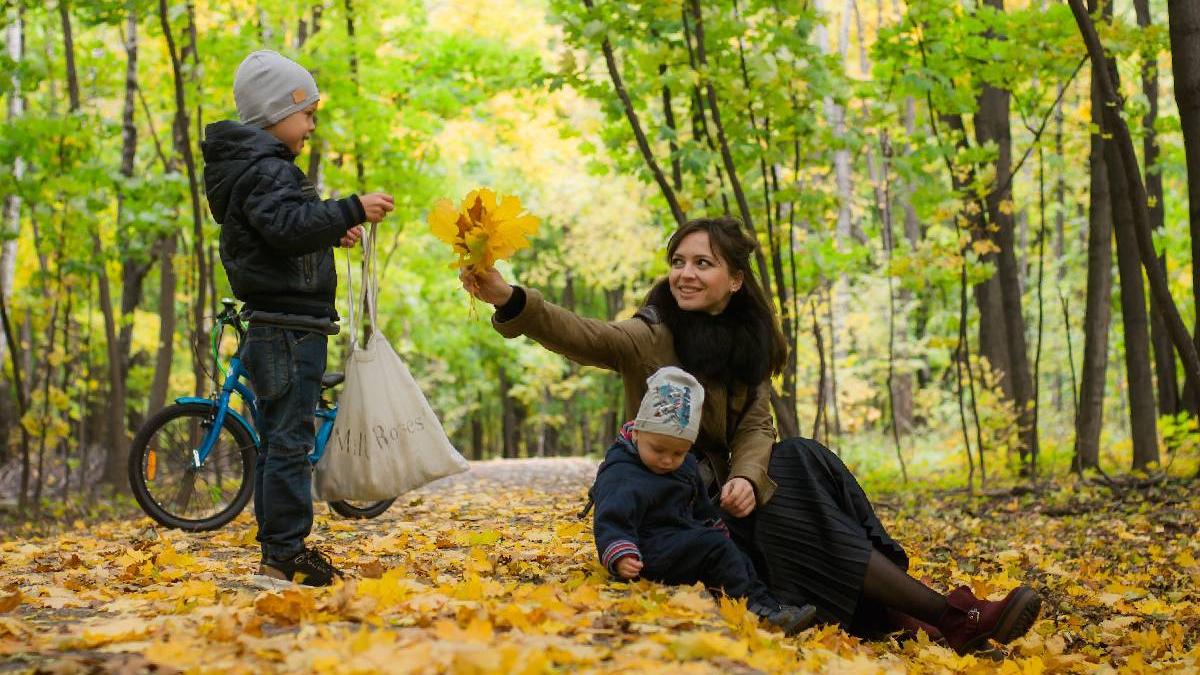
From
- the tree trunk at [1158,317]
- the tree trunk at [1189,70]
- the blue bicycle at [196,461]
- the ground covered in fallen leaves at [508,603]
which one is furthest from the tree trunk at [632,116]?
the tree trunk at [1158,317]

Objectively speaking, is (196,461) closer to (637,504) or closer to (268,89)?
(268,89)

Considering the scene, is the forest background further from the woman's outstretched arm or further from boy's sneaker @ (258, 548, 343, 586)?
boy's sneaker @ (258, 548, 343, 586)

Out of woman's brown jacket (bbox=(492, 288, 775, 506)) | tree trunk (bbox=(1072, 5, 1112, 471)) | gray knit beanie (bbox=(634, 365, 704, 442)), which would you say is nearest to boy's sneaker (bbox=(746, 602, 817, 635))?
woman's brown jacket (bbox=(492, 288, 775, 506))

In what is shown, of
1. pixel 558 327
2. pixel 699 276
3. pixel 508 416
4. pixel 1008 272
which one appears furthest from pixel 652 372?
pixel 508 416

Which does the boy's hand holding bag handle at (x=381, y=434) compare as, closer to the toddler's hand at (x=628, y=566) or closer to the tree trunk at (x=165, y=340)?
the toddler's hand at (x=628, y=566)

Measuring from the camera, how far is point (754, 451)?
149 inches

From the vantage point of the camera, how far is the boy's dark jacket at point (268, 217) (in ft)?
12.3

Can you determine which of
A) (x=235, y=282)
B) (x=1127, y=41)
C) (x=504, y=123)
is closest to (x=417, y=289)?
(x=504, y=123)

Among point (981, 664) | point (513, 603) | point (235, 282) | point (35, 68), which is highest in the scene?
point (35, 68)

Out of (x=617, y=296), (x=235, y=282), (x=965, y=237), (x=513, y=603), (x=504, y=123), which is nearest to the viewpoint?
(x=513, y=603)

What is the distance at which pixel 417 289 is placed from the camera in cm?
1845

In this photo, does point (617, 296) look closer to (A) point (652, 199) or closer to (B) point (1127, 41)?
(A) point (652, 199)

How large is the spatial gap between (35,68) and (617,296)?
2136cm

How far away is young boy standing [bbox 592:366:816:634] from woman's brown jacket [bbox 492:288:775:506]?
280 millimetres
